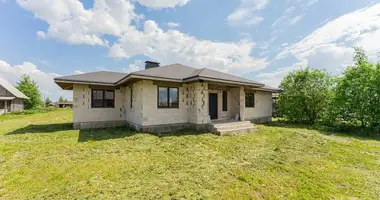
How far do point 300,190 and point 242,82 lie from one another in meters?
7.09

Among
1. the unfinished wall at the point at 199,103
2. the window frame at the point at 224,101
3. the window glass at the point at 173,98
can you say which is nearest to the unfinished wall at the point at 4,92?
the window glass at the point at 173,98

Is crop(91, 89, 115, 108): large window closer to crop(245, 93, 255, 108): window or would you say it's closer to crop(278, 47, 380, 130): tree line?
crop(245, 93, 255, 108): window

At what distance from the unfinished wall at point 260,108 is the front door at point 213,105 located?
341 cm

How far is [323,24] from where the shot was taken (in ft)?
38.9

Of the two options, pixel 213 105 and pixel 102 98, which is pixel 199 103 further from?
pixel 102 98

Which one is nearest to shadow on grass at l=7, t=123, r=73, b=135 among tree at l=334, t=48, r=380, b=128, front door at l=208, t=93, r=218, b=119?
front door at l=208, t=93, r=218, b=119

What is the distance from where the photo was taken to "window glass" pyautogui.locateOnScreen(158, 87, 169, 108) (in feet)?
29.1

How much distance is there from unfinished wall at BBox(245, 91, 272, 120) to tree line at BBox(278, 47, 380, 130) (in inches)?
41.9

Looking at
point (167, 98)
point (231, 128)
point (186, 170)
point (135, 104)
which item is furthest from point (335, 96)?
point (135, 104)

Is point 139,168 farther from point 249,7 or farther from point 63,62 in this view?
point 63,62

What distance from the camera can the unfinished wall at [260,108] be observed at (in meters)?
12.9

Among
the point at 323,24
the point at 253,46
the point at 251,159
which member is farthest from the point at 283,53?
the point at 251,159

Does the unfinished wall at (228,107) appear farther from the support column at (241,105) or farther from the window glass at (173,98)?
the window glass at (173,98)

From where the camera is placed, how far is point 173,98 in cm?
926
